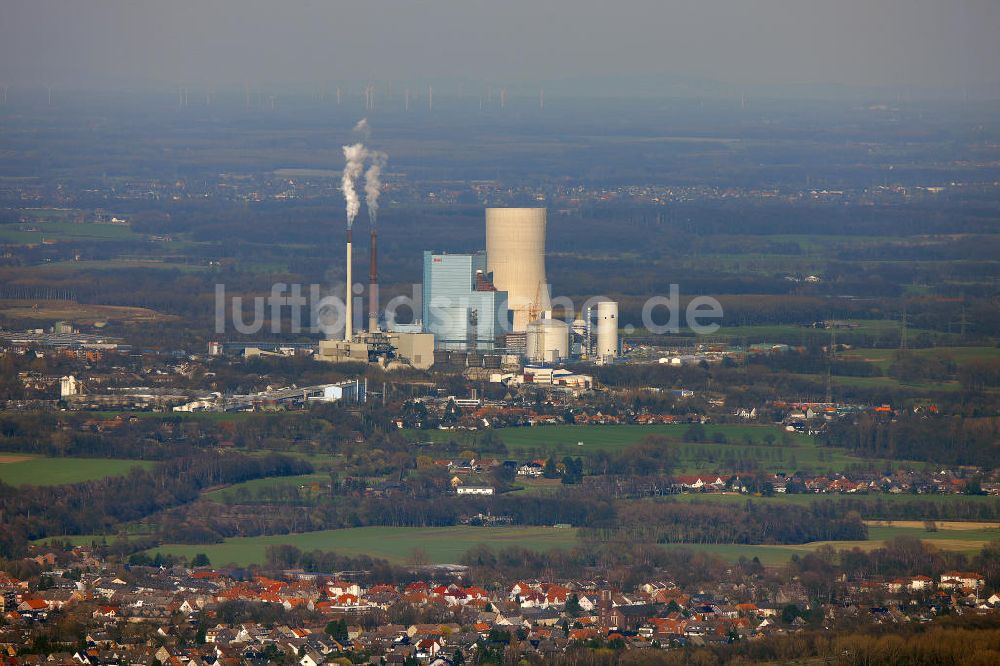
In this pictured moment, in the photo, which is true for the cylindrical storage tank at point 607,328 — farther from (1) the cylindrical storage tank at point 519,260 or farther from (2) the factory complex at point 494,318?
(1) the cylindrical storage tank at point 519,260

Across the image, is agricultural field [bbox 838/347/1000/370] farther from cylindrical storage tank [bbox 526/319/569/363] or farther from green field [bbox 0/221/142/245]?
green field [bbox 0/221/142/245]

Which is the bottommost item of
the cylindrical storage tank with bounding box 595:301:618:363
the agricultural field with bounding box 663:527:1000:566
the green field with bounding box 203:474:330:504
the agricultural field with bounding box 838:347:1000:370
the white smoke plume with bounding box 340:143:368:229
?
the agricultural field with bounding box 663:527:1000:566

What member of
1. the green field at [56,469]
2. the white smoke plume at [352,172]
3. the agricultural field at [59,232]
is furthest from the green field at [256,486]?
the agricultural field at [59,232]

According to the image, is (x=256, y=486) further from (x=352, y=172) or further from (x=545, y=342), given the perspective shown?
(x=352, y=172)

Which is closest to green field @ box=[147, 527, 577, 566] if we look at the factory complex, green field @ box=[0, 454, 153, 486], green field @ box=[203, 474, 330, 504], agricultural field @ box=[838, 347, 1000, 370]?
green field @ box=[203, 474, 330, 504]

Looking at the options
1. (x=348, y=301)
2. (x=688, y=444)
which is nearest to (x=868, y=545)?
(x=688, y=444)

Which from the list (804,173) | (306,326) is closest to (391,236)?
(306,326)
